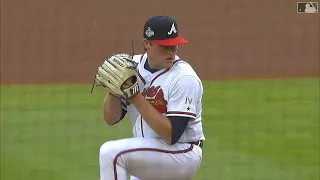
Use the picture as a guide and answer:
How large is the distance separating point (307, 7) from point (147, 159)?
9585 mm

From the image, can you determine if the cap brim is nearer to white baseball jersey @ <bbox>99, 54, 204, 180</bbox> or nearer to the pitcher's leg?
white baseball jersey @ <bbox>99, 54, 204, 180</bbox>

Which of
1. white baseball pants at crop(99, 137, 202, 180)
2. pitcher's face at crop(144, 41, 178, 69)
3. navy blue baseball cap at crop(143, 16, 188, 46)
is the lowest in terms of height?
white baseball pants at crop(99, 137, 202, 180)

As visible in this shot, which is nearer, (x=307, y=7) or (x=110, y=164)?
(x=110, y=164)

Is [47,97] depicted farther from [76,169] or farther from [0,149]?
[76,169]

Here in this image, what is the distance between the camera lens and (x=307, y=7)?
499 inches

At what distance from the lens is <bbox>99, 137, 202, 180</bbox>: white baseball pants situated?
3592 millimetres

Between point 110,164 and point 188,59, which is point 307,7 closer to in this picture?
point 188,59

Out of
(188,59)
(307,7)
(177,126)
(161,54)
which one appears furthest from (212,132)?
(188,59)

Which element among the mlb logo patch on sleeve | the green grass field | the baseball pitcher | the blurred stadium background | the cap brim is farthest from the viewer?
the mlb logo patch on sleeve

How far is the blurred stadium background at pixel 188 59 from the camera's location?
8461mm

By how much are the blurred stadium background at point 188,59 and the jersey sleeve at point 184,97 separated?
13.2 ft

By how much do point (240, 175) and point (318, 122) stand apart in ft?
9.72

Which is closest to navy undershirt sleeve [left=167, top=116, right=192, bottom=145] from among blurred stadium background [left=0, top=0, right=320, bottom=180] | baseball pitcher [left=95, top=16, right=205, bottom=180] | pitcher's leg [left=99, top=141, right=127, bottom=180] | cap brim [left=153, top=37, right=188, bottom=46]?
baseball pitcher [left=95, top=16, right=205, bottom=180]

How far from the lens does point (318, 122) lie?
8.96 meters
